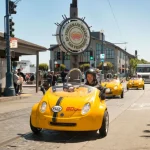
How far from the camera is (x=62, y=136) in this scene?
7.14 metres

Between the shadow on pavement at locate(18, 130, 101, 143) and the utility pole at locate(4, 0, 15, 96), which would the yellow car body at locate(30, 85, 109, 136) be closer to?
the shadow on pavement at locate(18, 130, 101, 143)

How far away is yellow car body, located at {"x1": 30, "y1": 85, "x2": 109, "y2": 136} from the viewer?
6633 millimetres

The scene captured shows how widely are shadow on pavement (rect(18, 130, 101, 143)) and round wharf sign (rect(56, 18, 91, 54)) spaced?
8.60m

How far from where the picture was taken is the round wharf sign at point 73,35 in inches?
619

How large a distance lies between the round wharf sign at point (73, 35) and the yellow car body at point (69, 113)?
28.4ft

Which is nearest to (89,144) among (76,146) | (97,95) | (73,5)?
(76,146)

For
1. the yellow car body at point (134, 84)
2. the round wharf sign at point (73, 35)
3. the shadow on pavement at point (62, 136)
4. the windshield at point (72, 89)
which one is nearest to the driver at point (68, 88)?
the windshield at point (72, 89)

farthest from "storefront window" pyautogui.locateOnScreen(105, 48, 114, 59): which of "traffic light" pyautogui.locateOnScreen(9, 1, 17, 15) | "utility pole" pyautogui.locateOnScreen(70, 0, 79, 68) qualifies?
"utility pole" pyautogui.locateOnScreen(70, 0, 79, 68)

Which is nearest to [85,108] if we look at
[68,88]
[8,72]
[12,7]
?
[68,88]

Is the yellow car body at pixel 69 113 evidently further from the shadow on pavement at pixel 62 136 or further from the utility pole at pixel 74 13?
the utility pole at pixel 74 13

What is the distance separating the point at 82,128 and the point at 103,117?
62 centimetres

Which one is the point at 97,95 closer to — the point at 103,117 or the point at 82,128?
the point at 103,117

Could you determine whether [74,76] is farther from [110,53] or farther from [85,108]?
[110,53]

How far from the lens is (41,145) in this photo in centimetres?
623
